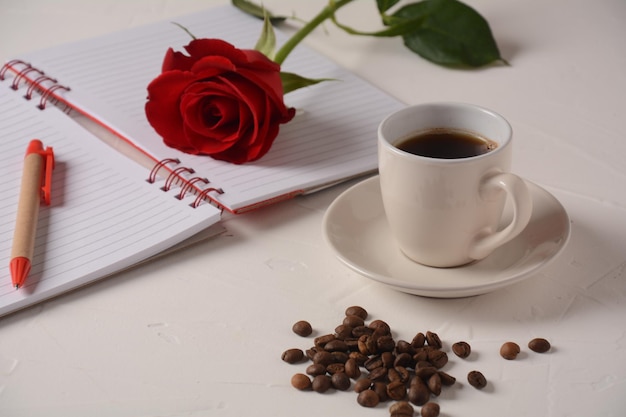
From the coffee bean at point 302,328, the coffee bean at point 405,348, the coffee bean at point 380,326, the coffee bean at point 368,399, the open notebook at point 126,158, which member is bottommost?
the open notebook at point 126,158

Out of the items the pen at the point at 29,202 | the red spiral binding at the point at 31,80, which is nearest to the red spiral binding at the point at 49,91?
the red spiral binding at the point at 31,80

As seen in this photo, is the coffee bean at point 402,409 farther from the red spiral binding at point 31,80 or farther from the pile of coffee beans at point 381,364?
the red spiral binding at point 31,80

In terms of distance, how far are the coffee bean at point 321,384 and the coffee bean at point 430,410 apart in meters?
0.10

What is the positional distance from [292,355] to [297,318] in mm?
79

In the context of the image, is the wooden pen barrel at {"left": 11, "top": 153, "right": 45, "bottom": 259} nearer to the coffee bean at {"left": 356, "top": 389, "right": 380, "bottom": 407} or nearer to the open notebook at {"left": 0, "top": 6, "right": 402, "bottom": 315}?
the open notebook at {"left": 0, "top": 6, "right": 402, "bottom": 315}

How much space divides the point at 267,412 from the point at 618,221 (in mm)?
547

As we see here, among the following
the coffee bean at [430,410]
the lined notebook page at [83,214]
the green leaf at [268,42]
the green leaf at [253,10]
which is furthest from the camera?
the green leaf at [253,10]

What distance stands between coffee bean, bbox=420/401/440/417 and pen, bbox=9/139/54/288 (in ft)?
1.62

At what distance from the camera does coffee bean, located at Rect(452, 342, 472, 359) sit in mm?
920

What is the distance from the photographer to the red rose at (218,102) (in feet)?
3.92

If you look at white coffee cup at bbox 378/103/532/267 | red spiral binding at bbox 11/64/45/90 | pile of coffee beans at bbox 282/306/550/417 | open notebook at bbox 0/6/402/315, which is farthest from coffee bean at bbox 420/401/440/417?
red spiral binding at bbox 11/64/45/90

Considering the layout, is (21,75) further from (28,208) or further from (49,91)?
(28,208)

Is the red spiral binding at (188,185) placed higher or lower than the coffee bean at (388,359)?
lower

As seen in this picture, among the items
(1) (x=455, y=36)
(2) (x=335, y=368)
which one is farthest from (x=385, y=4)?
(2) (x=335, y=368)
